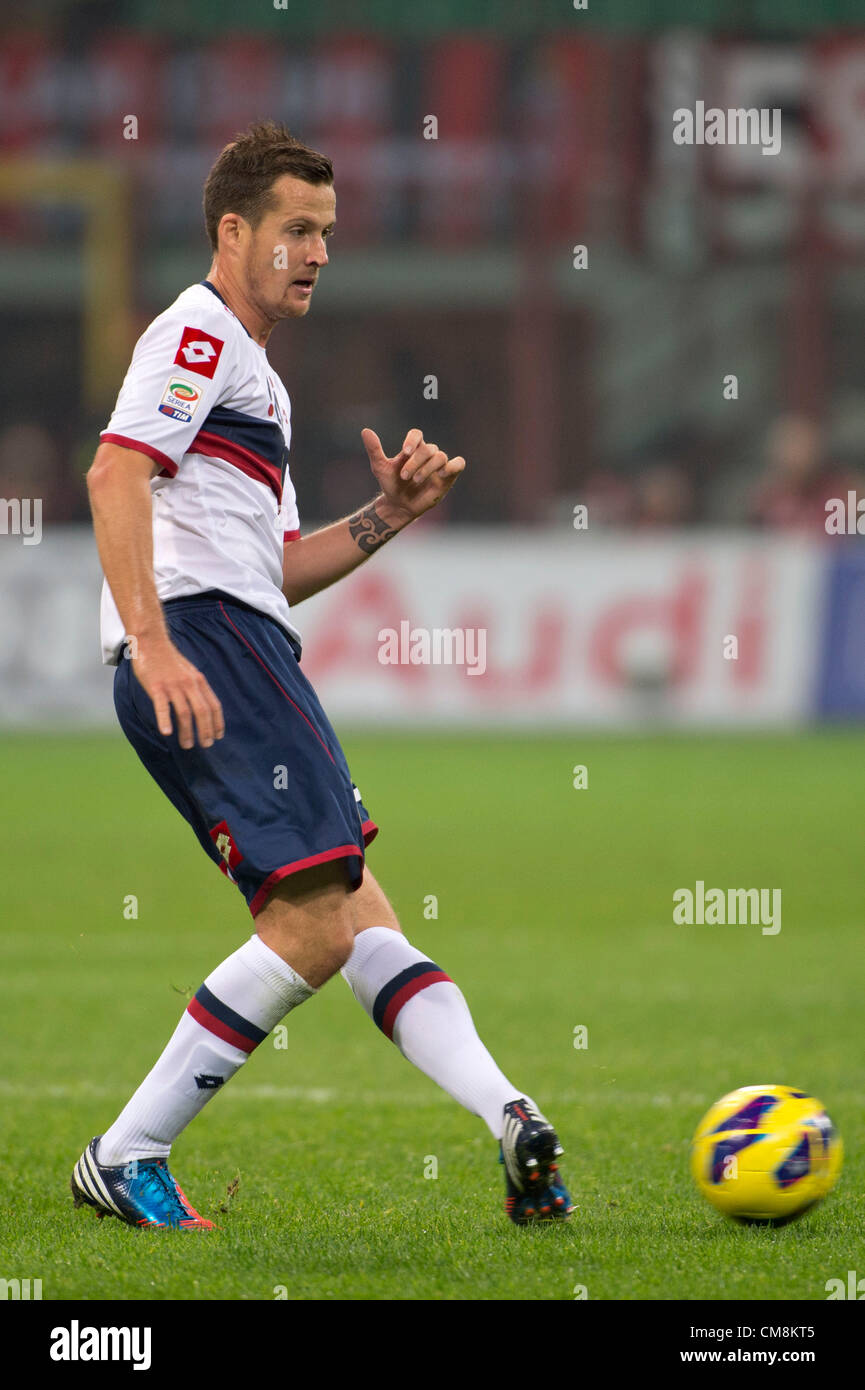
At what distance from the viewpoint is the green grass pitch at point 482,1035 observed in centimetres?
348

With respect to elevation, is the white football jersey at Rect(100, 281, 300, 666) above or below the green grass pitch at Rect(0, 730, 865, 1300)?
above

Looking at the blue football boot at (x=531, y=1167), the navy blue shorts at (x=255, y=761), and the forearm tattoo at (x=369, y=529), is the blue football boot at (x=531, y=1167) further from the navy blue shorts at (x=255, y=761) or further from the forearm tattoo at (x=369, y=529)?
the forearm tattoo at (x=369, y=529)

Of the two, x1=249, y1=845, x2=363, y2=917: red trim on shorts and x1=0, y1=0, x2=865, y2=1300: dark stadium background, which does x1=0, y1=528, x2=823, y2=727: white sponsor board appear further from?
x1=249, y1=845, x2=363, y2=917: red trim on shorts

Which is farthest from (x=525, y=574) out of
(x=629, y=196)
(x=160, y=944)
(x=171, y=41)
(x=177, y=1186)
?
(x=171, y=41)

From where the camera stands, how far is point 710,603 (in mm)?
14828

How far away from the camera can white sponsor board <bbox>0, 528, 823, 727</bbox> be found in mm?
14594

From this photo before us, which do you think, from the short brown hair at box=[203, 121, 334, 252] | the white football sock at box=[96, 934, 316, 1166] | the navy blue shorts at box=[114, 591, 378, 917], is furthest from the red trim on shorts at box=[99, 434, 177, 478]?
the white football sock at box=[96, 934, 316, 1166]

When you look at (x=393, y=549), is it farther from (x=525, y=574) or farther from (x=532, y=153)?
(x=532, y=153)

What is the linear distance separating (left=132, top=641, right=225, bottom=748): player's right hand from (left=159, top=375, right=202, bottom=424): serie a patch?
435mm

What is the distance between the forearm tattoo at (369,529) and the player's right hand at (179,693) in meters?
0.91

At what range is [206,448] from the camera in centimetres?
367
